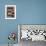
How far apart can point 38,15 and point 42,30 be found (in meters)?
0.48

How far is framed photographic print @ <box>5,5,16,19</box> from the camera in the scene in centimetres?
382

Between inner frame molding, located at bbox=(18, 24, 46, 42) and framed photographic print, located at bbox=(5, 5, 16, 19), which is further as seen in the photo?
framed photographic print, located at bbox=(5, 5, 16, 19)

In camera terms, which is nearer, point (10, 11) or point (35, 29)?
point (35, 29)

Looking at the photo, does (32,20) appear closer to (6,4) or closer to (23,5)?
(23,5)

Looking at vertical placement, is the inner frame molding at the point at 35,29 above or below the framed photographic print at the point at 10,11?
below

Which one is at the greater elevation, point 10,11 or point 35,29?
point 10,11

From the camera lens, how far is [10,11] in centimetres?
384

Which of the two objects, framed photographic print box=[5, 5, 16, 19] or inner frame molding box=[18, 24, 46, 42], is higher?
framed photographic print box=[5, 5, 16, 19]

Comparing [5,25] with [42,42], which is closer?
[42,42]

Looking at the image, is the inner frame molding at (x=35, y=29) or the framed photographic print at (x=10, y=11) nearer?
the inner frame molding at (x=35, y=29)

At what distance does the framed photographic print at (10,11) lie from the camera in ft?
12.5

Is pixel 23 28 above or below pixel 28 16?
below

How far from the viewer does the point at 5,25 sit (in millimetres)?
3826

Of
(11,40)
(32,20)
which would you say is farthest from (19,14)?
(11,40)
